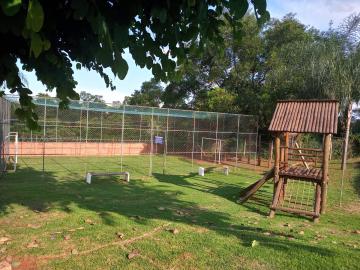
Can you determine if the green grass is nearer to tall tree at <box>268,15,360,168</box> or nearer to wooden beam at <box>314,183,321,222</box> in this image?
wooden beam at <box>314,183,321,222</box>

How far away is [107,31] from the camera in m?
2.34

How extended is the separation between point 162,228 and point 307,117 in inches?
230

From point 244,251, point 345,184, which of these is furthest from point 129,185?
point 345,184

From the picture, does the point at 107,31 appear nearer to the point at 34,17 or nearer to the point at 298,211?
the point at 34,17

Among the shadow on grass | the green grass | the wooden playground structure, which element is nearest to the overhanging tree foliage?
the green grass

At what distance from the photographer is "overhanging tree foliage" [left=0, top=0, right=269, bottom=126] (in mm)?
2408

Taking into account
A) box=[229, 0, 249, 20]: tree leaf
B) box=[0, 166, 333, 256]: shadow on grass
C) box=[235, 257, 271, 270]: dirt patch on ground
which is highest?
box=[229, 0, 249, 20]: tree leaf

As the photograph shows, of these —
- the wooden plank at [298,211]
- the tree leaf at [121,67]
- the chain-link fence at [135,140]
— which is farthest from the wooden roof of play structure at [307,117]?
the chain-link fence at [135,140]

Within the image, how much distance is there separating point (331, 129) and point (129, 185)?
6.87 m

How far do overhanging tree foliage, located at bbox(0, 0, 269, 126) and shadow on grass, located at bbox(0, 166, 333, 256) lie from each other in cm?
Result: 405

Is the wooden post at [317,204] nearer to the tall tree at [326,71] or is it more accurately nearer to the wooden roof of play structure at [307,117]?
the wooden roof of play structure at [307,117]

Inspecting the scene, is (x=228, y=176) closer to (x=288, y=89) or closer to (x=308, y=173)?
(x=308, y=173)

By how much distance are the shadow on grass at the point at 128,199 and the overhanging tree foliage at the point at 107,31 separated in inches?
160

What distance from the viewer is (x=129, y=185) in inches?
524
